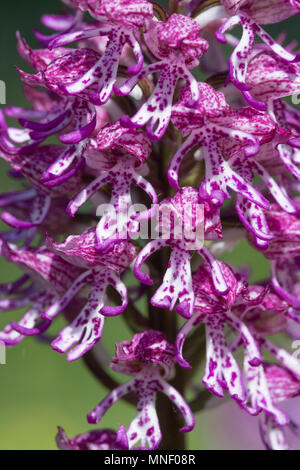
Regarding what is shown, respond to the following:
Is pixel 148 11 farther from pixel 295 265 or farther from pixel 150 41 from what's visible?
pixel 295 265

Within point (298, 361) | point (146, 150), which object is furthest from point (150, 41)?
point (298, 361)

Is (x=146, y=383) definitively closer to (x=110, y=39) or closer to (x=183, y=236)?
(x=183, y=236)

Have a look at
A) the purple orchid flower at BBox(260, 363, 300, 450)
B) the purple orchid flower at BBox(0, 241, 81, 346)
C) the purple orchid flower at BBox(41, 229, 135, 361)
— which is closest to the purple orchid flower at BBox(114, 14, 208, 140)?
the purple orchid flower at BBox(41, 229, 135, 361)

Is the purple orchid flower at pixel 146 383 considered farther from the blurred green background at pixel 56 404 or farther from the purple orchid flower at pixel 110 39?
the blurred green background at pixel 56 404

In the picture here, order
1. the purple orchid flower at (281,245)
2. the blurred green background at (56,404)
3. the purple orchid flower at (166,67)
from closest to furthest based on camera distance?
the purple orchid flower at (166,67) < the purple orchid flower at (281,245) < the blurred green background at (56,404)

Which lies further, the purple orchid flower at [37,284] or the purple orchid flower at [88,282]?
the purple orchid flower at [37,284]

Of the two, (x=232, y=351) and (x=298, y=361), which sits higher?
(x=232, y=351)
